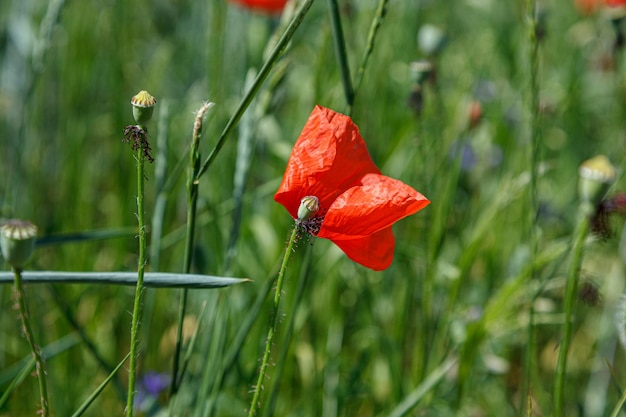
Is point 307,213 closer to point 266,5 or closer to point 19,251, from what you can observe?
point 19,251

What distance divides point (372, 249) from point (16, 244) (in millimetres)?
355

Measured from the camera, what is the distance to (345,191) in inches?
31.8

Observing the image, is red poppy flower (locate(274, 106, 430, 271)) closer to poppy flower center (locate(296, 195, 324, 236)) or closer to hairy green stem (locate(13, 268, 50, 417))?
poppy flower center (locate(296, 195, 324, 236))

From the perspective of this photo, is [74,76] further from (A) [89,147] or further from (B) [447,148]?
(B) [447,148]

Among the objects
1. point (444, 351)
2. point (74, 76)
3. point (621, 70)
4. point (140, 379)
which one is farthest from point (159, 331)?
point (621, 70)

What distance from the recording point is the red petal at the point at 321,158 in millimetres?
786

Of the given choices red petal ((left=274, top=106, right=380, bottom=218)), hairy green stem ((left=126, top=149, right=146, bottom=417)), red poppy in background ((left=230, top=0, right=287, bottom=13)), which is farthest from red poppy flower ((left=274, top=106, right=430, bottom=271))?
red poppy in background ((left=230, top=0, right=287, bottom=13))

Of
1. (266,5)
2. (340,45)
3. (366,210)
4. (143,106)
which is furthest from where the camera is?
(266,5)

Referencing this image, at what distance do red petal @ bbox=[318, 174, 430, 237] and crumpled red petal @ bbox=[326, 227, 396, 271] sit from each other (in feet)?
0.07

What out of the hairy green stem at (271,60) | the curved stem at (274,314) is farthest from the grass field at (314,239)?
the curved stem at (274,314)

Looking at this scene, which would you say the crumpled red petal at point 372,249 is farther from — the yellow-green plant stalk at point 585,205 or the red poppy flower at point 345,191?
the yellow-green plant stalk at point 585,205

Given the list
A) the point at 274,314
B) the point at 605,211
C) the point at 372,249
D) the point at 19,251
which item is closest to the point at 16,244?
the point at 19,251

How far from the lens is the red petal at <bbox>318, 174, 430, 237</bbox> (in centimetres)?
75

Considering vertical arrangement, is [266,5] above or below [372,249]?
above
